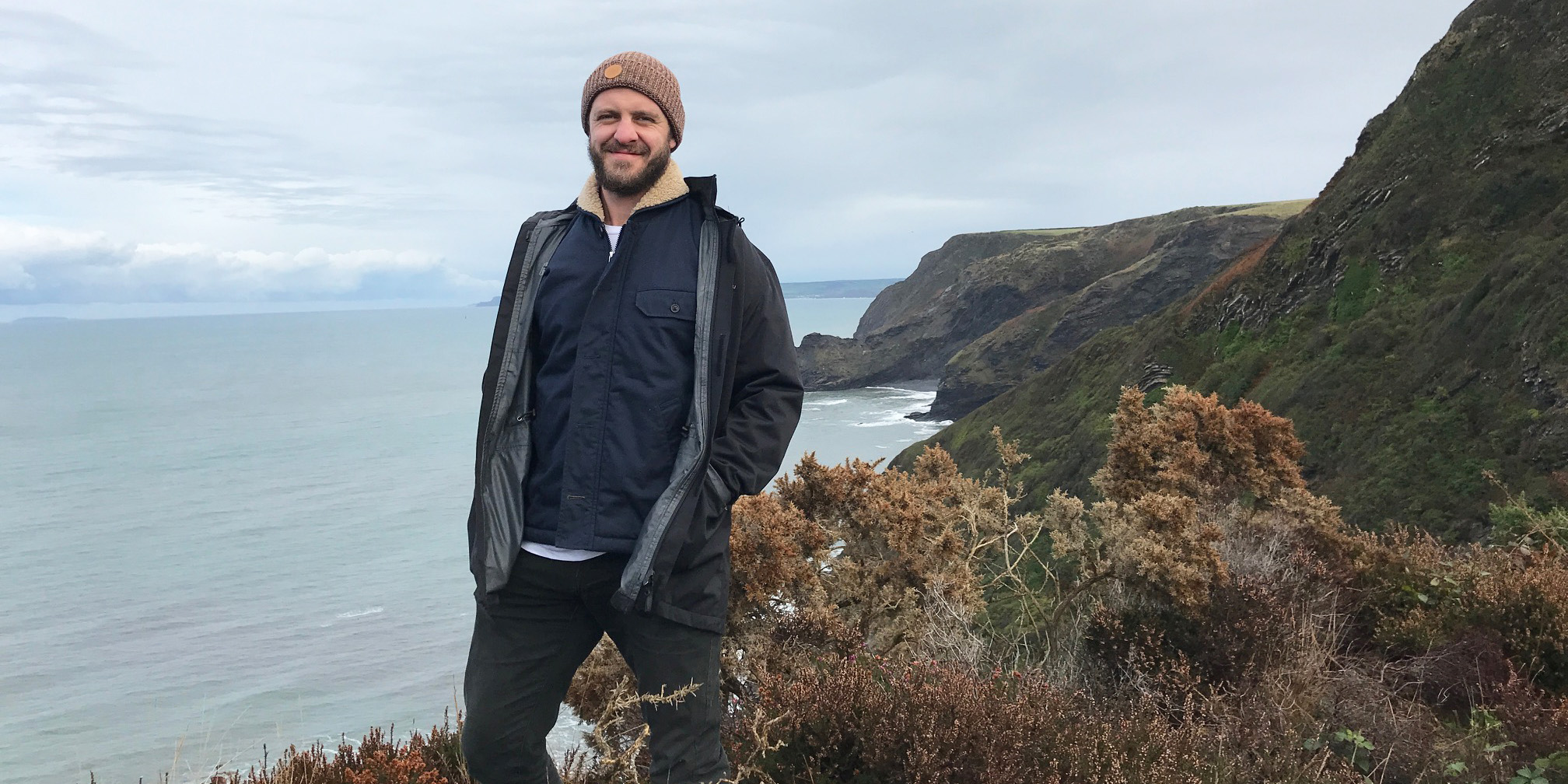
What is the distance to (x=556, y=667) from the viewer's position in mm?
2641

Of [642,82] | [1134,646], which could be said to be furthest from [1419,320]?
[642,82]

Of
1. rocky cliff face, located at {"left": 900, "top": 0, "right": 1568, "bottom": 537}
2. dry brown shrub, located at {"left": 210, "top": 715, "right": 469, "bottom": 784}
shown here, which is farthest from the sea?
rocky cliff face, located at {"left": 900, "top": 0, "right": 1568, "bottom": 537}

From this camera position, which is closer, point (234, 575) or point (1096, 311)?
point (234, 575)

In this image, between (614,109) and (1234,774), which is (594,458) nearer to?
(614,109)

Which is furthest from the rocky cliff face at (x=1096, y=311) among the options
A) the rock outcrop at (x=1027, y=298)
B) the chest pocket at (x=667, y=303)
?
the chest pocket at (x=667, y=303)

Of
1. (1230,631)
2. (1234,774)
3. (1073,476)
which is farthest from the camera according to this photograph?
(1073,476)

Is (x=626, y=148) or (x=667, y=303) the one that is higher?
(x=626, y=148)

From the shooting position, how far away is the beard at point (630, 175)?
271cm

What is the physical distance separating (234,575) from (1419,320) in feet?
141

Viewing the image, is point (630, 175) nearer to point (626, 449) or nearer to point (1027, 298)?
point (626, 449)

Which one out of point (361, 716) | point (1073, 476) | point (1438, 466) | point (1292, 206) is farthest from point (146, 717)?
point (1292, 206)

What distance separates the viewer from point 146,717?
2427 cm

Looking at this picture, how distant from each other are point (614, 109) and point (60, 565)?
51.5 metres

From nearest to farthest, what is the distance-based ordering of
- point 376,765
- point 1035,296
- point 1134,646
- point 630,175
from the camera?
point 630,175
point 376,765
point 1134,646
point 1035,296
